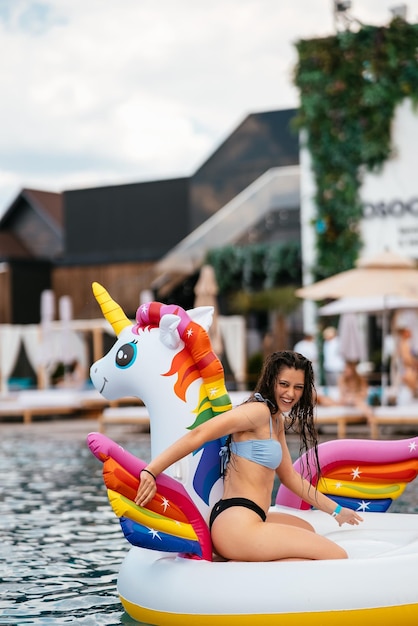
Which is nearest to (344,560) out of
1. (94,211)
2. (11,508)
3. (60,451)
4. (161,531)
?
(161,531)

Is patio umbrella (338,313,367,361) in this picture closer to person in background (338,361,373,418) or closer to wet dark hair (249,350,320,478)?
person in background (338,361,373,418)

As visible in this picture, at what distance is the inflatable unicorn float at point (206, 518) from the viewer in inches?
191

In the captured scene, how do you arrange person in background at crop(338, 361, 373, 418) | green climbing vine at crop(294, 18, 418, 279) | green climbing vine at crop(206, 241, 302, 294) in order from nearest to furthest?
person in background at crop(338, 361, 373, 418) < green climbing vine at crop(294, 18, 418, 279) < green climbing vine at crop(206, 241, 302, 294)

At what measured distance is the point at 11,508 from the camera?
372 inches

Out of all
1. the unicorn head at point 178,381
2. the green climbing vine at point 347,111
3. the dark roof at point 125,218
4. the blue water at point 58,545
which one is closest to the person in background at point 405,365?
the blue water at point 58,545

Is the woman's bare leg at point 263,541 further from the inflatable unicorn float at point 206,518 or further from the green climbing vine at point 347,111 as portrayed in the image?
the green climbing vine at point 347,111

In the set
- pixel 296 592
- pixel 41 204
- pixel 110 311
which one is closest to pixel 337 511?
pixel 296 592

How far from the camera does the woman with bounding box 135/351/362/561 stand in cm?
506

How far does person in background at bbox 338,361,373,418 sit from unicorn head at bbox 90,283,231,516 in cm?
996

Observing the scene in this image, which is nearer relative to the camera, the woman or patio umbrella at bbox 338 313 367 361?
the woman

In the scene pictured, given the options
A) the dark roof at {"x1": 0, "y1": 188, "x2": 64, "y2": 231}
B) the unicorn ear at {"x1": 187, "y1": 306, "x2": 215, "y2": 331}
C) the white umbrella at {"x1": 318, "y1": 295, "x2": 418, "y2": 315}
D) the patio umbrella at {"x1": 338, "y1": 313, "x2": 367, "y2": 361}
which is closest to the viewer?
the unicorn ear at {"x1": 187, "y1": 306, "x2": 215, "y2": 331}

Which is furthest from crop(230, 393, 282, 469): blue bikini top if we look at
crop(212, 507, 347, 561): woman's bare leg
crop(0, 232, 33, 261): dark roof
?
crop(0, 232, 33, 261): dark roof

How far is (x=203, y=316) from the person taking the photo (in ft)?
18.8

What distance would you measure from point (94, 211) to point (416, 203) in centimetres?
1307
